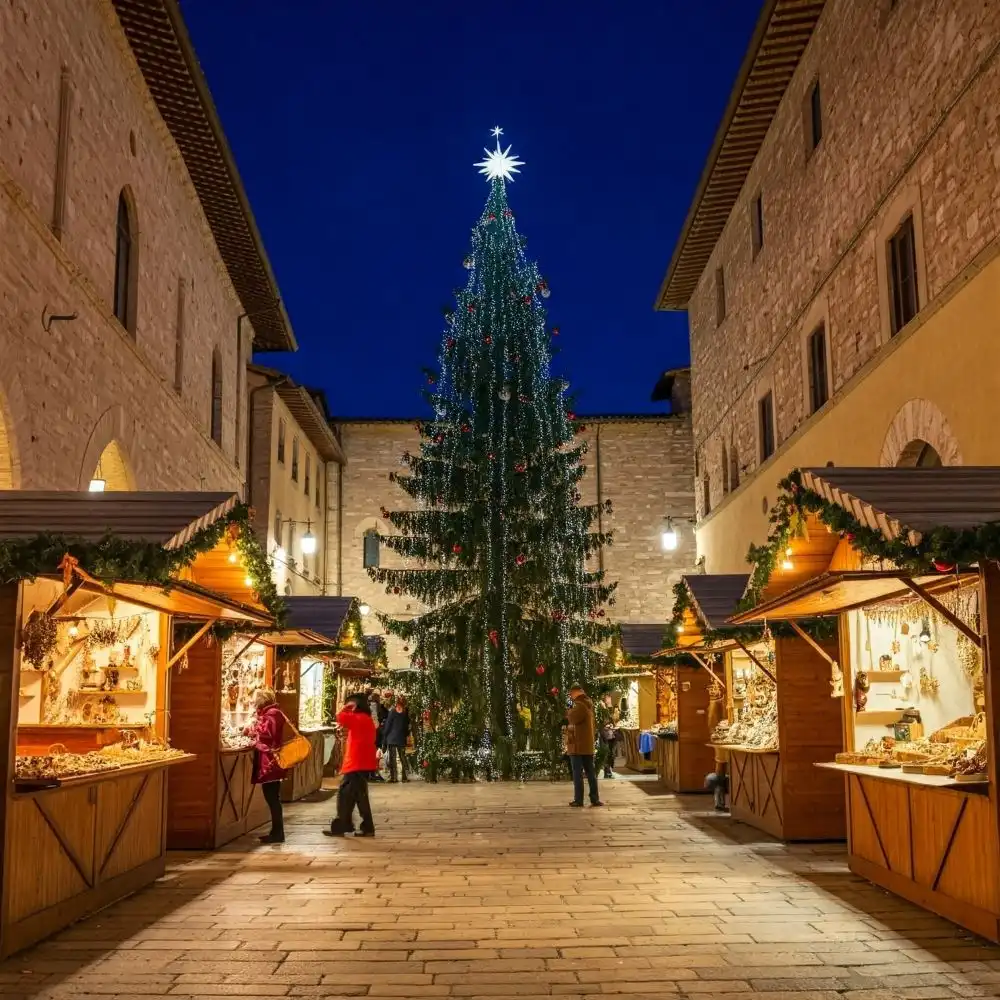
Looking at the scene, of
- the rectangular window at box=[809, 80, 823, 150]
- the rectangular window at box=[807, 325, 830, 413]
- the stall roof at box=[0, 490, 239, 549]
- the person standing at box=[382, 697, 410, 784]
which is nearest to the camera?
the stall roof at box=[0, 490, 239, 549]

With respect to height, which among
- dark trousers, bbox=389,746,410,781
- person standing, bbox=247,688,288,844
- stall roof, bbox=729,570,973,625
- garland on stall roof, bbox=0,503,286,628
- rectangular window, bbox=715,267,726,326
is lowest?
dark trousers, bbox=389,746,410,781

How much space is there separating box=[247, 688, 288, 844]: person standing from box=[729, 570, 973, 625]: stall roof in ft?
15.5

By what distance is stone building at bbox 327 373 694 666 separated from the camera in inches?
1554

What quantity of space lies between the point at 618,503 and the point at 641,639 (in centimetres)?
1650

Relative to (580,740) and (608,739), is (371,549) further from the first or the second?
(580,740)

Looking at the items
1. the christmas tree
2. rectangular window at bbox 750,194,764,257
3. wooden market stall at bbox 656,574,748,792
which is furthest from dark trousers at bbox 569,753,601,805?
rectangular window at bbox 750,194,764,257

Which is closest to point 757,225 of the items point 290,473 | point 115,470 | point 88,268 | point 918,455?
point 918,455

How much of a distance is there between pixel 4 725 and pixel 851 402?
43.1 ft

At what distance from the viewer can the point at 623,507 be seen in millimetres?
39781

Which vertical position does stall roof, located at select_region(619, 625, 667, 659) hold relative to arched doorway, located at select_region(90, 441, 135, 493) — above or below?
below

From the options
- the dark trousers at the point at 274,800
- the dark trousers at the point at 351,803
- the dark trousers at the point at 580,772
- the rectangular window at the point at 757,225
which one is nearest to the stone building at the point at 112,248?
the dark trousers at the point at 274,800

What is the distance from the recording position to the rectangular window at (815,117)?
62.7ft

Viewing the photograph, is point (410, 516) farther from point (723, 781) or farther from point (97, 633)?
point (97, 633)

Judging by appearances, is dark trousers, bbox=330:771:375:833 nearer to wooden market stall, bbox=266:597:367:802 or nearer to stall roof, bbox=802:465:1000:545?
wooden market stall, bbox=266:597:367:802
